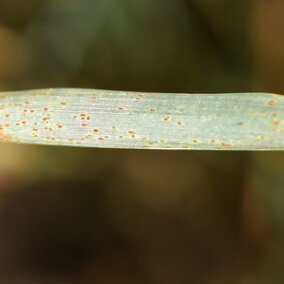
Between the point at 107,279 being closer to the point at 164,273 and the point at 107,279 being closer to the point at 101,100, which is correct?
the point at 164,273

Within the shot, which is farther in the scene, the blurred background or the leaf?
the blurred background

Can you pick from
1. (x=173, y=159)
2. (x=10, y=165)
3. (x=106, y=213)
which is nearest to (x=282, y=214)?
(x=173, y=159)

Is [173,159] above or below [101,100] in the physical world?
above

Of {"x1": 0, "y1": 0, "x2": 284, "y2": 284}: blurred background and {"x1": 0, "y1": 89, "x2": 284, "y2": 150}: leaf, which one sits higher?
{"x1": 0, "y1": 0, "x2": 284, "y2": 284}: blurred background

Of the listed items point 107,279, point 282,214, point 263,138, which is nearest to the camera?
point 263,138

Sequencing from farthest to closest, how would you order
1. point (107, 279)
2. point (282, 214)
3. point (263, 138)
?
point (107, 279), point (282, 214), point (263, 138)
